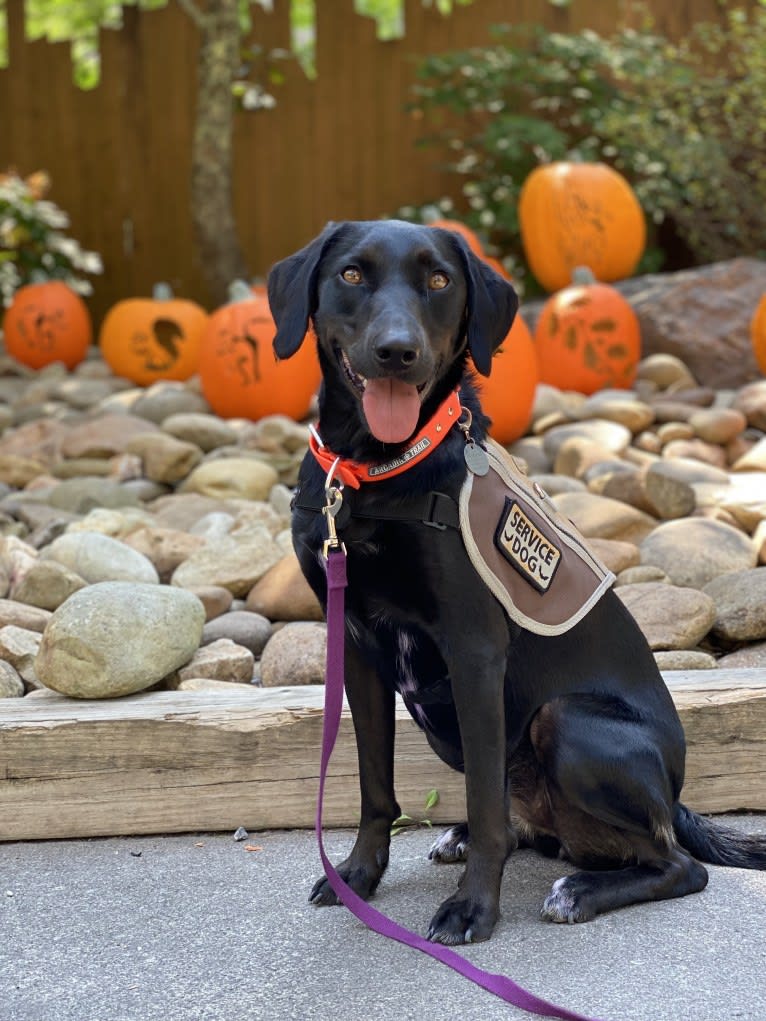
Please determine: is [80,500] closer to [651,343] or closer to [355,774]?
[355,774]

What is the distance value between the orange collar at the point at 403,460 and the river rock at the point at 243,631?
4.77 ft

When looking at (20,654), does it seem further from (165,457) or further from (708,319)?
(708,319)

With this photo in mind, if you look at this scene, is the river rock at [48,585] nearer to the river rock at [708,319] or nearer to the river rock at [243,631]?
the river rock at [243,631]

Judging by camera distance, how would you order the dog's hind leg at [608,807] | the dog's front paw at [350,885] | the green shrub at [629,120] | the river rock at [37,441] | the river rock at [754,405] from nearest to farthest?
the dog's hind leg at [608,807], the dog's front paw at [350,885], the river rock at [754,405], the river rock at [37,441], the green shrub at [629,120]

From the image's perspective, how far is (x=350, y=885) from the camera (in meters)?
2.73

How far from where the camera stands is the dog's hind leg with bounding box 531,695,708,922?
254cm

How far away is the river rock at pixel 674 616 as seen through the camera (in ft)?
11.9

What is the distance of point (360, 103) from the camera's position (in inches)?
357

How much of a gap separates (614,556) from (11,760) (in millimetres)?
2097

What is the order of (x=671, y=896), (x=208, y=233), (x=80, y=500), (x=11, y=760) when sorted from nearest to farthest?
(x=671, y=896)
(x=11, y=760)
(x=80, y=500)
(x=208, y=233)

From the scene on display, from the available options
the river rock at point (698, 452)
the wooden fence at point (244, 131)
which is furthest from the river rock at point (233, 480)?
the wooden fence at point (244, 131)

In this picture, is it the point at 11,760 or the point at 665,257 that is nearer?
the point at 11,760

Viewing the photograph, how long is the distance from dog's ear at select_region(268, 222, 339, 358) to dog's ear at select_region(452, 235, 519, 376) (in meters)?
0.30

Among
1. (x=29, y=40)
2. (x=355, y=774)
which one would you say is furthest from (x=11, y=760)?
(x=29, y=40)
